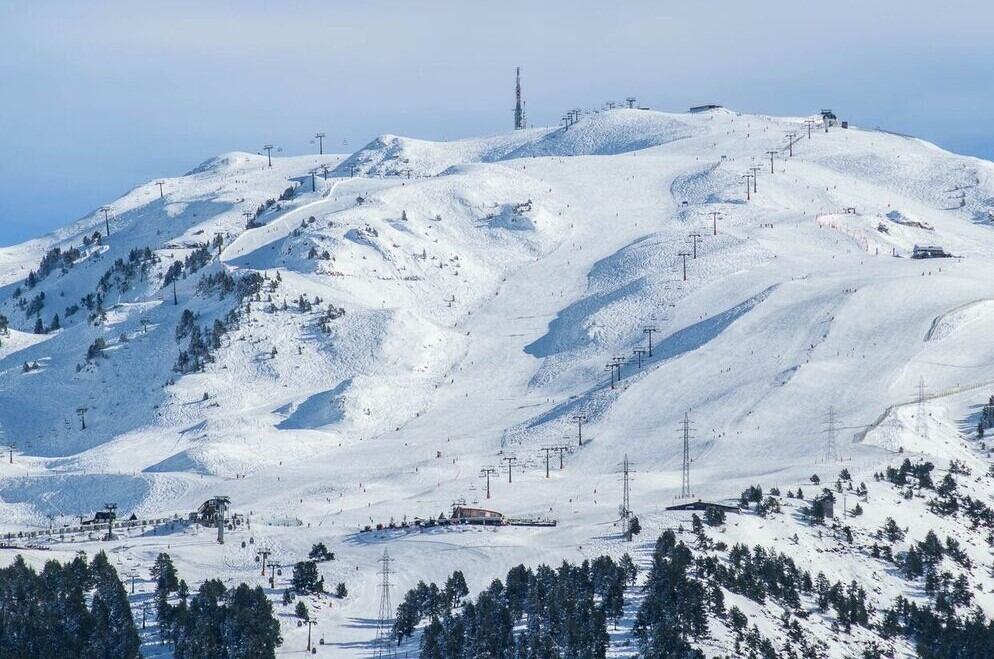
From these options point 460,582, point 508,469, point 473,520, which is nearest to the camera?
point 460,582

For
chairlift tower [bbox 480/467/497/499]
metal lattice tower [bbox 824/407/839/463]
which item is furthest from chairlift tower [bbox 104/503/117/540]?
metal lattice tower [bbox 824/407/839/463]

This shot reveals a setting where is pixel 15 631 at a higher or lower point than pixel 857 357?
lower

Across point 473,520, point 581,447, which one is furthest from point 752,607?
point 581,447

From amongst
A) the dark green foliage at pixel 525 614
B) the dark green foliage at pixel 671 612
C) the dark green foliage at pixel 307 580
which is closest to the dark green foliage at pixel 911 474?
the dark green foliage at pixel 671 612

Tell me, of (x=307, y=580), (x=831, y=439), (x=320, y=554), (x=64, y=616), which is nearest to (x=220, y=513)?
(x=320, y=554)

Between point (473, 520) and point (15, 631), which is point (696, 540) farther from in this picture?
point (15, 631)

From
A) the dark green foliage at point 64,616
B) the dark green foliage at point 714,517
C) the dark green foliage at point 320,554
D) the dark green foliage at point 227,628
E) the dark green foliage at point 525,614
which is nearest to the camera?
the dark green foliage at point 525,614

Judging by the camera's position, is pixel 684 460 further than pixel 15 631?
→ Yes

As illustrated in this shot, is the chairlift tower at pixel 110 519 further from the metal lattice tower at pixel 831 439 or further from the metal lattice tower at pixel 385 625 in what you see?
the metal lattice tower at pixel 831 439

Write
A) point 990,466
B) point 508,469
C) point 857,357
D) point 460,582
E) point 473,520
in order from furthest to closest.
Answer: point 857,357, point 508,469, point 990,466, point 473,520, point 460,582
